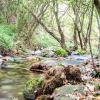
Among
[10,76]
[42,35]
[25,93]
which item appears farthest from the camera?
[42,35]

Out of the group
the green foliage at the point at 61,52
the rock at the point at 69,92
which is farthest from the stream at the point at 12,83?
the green foliage at the point at 61,52

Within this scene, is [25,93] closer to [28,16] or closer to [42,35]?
[28,16]

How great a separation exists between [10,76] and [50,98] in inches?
163

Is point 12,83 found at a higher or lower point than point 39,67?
higher

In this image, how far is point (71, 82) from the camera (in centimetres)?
779

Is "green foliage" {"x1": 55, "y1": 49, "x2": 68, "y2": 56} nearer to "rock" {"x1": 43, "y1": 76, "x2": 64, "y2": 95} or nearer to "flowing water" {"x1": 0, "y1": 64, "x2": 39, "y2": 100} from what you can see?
"flowing water" {"x1": 0, "y1": 64, "x2": 39, "y2": 100}

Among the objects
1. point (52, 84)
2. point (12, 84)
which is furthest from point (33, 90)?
point (12, 84)

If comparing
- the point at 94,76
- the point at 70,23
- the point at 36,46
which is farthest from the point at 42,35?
the point at 94,76

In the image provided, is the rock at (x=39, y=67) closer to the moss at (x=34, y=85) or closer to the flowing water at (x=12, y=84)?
the flowing water at (x=12, y=84)

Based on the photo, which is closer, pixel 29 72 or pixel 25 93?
pixel 25 93

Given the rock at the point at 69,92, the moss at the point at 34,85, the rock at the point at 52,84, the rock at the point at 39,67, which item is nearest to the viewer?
the rock at the point at 69,92

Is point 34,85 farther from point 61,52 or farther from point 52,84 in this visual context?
point 61,52

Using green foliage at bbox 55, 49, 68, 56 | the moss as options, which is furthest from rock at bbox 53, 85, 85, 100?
green foliage at bbox 55, 49, 68, 56

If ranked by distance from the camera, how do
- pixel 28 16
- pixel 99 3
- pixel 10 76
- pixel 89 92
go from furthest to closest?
pixel 28 16, pixel 10 76, pixel 89 92, pixel 99 3
